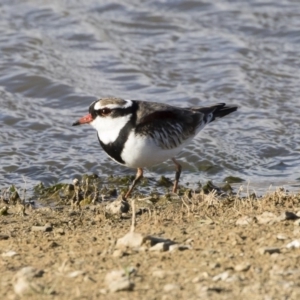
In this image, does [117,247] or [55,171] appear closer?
[117,247]

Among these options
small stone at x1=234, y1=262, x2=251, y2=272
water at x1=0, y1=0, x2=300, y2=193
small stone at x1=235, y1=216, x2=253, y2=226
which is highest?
small stone at x1=234, y1=262, x2=251, y2=272

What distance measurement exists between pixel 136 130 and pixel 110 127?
0.25m

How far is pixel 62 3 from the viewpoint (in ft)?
Answer: 46.7

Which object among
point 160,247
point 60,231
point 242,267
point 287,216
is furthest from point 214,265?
point 60,231

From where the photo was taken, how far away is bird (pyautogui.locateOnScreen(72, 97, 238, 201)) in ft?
23.9

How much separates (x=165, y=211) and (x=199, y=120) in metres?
1.52

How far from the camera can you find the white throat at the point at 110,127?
→ 7332 millimetres

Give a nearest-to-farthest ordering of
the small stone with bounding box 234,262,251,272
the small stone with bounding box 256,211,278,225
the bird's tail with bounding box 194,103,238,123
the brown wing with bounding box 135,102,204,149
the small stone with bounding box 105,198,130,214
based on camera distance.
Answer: the small stone with bounding box 234,262,251,272
the small stone with bounding box 256,211,278,225
the small stone with bounding box 105,198,130,214
the brown wing with bounding box 135,102,204,149
the bird's tail with bounding box 194,103,238,123

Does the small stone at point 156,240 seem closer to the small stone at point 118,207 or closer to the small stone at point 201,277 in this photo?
the small stone at point 201,277

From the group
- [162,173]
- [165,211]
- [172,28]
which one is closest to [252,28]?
[172,28]

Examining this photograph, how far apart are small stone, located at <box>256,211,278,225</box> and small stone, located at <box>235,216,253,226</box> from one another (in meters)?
0.07

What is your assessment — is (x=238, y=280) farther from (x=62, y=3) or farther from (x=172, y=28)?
(x=62, y=3)

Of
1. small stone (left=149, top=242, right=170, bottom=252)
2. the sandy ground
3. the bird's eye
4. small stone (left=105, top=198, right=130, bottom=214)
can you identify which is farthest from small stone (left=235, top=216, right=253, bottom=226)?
the bird's eye

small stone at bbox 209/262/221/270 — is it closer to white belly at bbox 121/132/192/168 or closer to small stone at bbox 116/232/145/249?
small stone at bbox 116/232/145/249
